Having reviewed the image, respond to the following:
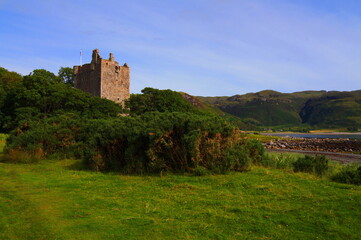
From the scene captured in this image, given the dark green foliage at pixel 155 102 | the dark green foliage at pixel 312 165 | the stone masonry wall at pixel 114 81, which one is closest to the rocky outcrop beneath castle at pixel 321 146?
the dark green foliage at pixel 155 102

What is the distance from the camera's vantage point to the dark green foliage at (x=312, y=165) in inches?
503

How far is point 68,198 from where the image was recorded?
7.65 m

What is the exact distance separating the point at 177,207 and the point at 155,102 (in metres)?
33.4

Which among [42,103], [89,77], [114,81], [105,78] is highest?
[89,77]

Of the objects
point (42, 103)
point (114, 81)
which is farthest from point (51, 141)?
point (114, 81)

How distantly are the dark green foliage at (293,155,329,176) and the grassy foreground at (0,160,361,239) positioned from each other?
271 cm

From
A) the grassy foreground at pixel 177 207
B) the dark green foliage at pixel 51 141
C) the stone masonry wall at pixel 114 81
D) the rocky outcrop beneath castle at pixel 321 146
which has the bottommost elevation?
the rocky outcrop beneath castle at pixel 321 146

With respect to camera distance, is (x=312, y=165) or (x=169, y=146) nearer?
(x=169, y=146)

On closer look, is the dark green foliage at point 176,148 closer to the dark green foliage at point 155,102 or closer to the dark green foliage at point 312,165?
the dark green foliage at point 312,165

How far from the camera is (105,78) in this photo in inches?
Result: 1588

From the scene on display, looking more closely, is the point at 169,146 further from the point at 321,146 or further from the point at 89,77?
the point at 321,146

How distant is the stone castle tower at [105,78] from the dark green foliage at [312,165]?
32301 millimetres

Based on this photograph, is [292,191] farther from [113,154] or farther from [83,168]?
[83,168]

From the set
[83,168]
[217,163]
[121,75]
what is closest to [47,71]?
[121,75]
